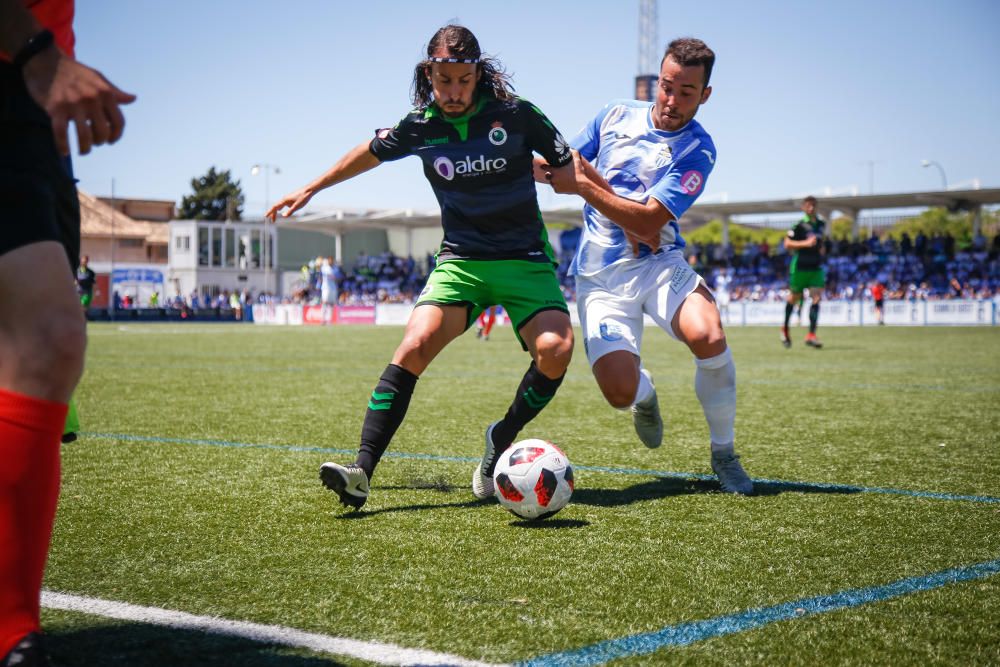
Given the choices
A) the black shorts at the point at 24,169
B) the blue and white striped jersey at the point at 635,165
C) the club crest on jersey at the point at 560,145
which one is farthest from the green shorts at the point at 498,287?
the black shorts at the point at 24,169

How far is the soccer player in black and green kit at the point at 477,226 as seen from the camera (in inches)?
179

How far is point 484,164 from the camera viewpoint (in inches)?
180

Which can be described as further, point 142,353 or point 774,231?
point 774,231

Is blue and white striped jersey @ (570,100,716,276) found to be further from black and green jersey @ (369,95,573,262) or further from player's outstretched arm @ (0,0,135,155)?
player's outstretched arm @ (0,0,135,155)

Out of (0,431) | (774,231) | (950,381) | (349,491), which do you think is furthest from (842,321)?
(774,231)

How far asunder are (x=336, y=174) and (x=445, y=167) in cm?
57

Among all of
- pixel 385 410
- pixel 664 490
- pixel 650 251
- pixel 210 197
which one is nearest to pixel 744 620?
pixel 664 490

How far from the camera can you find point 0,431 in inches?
77.3

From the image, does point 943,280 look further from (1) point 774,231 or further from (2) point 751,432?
(1) point 774,231

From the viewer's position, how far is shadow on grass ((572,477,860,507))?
458 centimetres

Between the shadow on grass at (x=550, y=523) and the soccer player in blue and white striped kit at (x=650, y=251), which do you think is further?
the soccer player in blue and white striped kit at (x=650, y=251)

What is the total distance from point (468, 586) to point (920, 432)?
493cm

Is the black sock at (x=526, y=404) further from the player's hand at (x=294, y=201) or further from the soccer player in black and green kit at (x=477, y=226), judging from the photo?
the player's hand at (x=294, y=201)

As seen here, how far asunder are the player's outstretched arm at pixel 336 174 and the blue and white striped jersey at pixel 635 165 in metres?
1.35
